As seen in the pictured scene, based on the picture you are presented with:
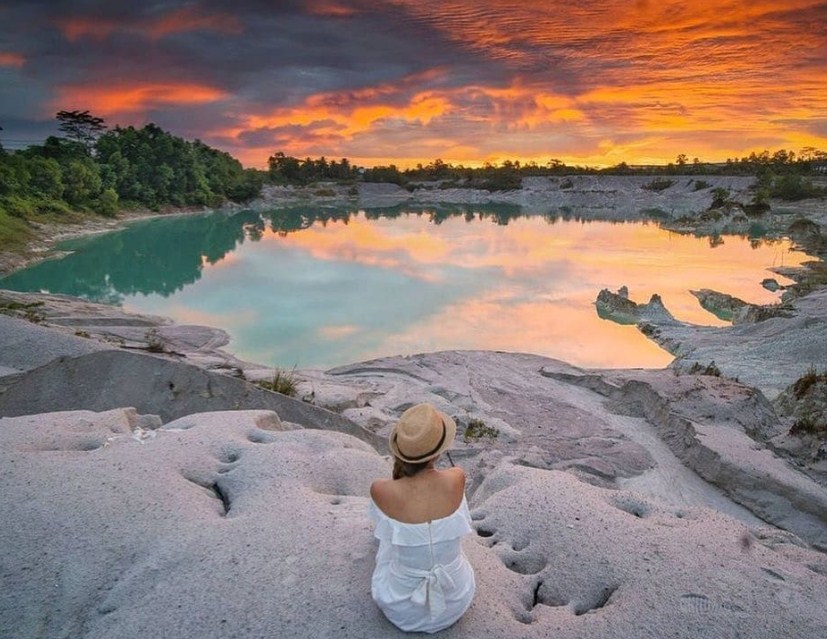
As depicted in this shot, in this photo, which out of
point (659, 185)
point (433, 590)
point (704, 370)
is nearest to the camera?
point (433, 590)

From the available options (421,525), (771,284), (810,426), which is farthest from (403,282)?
(421,525)

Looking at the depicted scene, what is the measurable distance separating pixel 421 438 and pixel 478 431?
233 inches

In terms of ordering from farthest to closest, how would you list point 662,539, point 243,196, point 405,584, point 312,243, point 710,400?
point 243,196, point 312,243, point 710,400, point 662,539, point 405,584

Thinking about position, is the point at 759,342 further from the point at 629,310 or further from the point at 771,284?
the point at 771,284

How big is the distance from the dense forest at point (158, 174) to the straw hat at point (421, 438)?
32.5 metres

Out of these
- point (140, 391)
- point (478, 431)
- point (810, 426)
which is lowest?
point (478, 431)

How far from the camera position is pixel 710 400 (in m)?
9.83

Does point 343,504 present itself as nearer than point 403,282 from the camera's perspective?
Yes

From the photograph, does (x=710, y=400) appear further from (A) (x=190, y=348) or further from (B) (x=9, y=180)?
(B) (x=9, y=180)

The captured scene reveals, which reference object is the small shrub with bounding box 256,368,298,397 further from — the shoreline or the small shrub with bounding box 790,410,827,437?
the small shrub with bounding box 790,410,827,437

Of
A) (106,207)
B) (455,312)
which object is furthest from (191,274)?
(106,207)

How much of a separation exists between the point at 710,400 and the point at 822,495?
281cm

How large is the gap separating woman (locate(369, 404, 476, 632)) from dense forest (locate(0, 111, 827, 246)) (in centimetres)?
3251

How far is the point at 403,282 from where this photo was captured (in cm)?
2545
